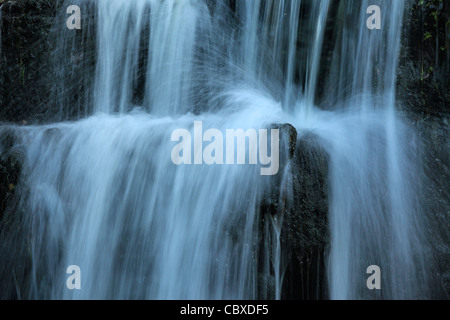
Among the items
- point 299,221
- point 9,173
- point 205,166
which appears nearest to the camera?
point 299,221

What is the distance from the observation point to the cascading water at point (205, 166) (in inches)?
183

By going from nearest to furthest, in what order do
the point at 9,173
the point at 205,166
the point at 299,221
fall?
the point at 299,221, the point at 205,166, the point at 9,173

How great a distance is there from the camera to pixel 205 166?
487 cm

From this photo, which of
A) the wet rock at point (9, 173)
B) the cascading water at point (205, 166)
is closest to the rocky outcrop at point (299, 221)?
the cascading water at point (205, 166)

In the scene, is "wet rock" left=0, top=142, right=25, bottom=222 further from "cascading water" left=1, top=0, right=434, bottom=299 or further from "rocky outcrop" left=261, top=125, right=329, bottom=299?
"rocky outcrop" left=261, top=125, right=329, bottom=299

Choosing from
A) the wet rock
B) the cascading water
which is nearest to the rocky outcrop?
the cascading water

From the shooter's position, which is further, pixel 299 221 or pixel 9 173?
pixel 9 173

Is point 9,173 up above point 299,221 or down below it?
above

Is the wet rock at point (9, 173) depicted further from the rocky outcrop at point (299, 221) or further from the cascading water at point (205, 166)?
the rocky outcrop at point (299, 221)

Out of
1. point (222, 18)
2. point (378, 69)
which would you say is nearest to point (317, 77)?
point (378, 69)

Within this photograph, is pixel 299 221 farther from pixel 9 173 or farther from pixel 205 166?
pixel 9 173

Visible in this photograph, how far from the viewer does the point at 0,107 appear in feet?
20.7

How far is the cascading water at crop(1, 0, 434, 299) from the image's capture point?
15.2 ft

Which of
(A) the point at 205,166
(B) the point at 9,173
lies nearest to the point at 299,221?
(A) the point at 205,166
